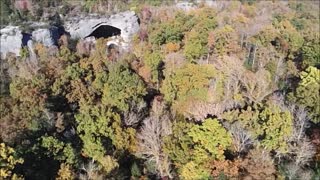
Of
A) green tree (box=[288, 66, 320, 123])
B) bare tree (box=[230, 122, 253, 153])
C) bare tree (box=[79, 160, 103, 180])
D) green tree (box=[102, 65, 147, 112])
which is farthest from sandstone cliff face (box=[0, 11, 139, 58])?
bare tree (box=[230, 122, 253, 153])

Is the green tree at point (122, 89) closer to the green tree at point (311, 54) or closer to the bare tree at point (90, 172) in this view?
the bare tree at point (90, 172)

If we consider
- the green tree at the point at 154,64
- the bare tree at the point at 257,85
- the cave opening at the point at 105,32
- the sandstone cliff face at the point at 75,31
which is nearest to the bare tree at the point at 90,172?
the green tree at the point at 154,64

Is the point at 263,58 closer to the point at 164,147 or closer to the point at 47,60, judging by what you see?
the point at 164,147

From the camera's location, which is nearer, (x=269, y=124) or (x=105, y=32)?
(x=269, y=124)

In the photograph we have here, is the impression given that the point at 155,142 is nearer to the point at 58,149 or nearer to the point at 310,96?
the point at 58,149

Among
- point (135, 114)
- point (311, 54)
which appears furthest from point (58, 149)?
point (311, 54)

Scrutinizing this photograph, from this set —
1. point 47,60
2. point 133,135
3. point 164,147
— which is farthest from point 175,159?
point 47,60
